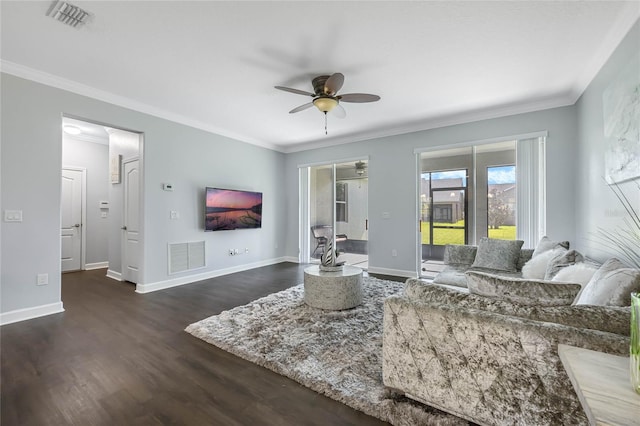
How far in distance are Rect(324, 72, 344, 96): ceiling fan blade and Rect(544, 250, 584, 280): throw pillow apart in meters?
2.77

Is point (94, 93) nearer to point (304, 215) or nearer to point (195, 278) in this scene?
point (195, 278)

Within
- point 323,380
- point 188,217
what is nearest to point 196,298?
point 188,217

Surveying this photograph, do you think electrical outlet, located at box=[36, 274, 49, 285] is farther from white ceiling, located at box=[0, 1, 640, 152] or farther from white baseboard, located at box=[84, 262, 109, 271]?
white baseboard, located at box=[84, 262, 109, 271]

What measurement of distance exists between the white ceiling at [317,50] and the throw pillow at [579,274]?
202 cm

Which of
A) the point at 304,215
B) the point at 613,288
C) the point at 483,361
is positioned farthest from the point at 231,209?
the point at 613,288

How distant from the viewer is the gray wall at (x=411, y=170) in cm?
389

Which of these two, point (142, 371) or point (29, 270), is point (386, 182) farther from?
point (29, 270)

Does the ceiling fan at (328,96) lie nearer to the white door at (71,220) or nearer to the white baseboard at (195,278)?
the white baseboard at (195,278)

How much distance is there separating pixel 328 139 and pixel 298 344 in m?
4.63

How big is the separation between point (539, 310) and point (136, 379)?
2621 mm

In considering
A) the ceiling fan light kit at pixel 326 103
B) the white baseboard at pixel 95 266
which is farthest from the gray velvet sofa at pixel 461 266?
the white baseboard at pixel 95 266

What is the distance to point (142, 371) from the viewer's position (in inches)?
81.5

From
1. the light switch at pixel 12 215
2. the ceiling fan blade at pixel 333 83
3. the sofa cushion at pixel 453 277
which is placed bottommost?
the sofa cushion at pixel 453 277

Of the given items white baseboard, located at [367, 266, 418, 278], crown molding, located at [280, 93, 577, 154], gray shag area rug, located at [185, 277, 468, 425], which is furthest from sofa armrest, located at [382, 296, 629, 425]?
crown molding, located at [280, 93, 577, 154]
